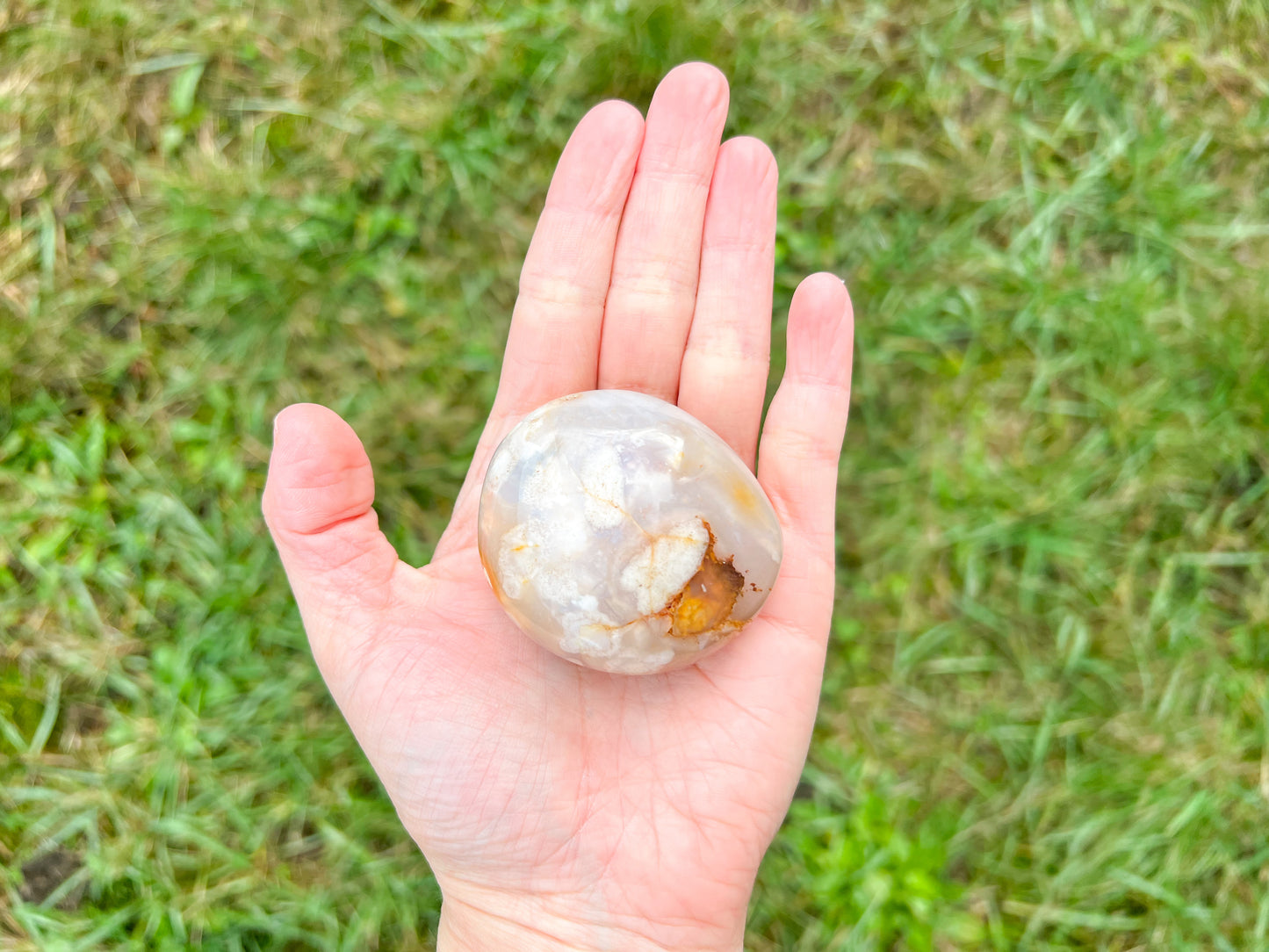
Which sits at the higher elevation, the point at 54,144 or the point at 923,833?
the point at 54,144

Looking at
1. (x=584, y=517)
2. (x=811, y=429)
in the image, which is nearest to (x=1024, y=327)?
(x=811, y=429)

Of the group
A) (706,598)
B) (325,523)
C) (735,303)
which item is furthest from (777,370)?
(325,523)

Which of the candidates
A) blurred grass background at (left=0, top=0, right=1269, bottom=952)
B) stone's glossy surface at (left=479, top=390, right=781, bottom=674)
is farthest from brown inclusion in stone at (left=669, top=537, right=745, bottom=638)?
blurred grass background at (left=0, top=0, right=1269, bottom=952)

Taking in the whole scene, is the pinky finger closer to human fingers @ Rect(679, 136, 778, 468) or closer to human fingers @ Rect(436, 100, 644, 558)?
human fingers @ Rect(679, 136, 778, 468)

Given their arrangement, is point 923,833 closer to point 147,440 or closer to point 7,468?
point 147,440

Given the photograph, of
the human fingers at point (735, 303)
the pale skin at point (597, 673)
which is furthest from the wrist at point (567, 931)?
the human fingers at point (735, 303)
